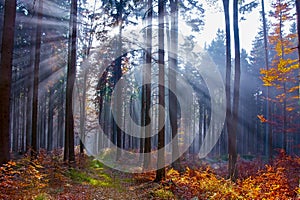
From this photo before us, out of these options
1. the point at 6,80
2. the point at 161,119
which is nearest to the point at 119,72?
the point at 161,119

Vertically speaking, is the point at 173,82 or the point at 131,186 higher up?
the point at 173,82

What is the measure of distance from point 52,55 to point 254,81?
1182 inches

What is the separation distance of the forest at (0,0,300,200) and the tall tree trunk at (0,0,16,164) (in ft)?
0.10

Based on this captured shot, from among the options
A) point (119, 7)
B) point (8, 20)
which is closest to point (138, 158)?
point (119, 7)

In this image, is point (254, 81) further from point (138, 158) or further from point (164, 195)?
point (164, 195)

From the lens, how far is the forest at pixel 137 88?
8578 millimetres

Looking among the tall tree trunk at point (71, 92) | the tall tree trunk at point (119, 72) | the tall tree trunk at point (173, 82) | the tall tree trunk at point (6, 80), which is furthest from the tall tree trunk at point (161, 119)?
the tall tree trunk at point (119, 72)

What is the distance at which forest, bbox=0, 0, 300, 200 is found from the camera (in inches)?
338

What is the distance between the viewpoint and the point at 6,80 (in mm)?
8094

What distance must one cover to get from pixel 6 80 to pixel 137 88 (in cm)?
1729

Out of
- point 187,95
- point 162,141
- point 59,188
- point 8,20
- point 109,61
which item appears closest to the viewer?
point 8,20

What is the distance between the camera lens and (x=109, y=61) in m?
22.8

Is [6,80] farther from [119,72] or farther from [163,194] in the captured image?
[119,72]

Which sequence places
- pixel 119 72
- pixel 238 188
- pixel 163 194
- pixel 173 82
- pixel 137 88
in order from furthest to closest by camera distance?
pixel 137 88, pixel 119 72, pixel 173 82, pixel 163 194, pixel 238 188
